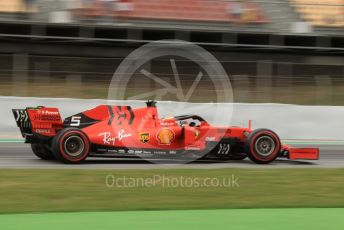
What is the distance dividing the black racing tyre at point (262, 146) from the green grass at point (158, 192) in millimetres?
1145

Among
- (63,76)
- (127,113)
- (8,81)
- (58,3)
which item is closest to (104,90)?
(63,76)

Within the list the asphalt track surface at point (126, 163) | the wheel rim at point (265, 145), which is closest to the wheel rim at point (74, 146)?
the asphalt track surface at point (126, 163)

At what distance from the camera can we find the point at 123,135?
10.2 meters

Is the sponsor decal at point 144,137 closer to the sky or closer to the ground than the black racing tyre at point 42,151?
closer to the sky

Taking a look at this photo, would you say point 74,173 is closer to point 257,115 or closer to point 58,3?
point 257,115

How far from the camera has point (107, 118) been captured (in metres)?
10.3

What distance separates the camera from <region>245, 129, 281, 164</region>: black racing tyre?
10500mm

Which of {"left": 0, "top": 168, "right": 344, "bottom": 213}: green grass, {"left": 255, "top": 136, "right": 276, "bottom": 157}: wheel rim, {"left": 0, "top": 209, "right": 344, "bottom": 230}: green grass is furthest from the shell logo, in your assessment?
{"left": 0, "top": 209, "right": 344, "bottom": 230}: green grass

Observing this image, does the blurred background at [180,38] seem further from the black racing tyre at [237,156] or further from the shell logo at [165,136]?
the shell logo at [165,136]

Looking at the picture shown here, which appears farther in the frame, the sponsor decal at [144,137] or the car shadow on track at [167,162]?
the car shadow on track at [167,162]

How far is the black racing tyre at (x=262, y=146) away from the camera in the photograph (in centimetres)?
1050

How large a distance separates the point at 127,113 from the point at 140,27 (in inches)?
379

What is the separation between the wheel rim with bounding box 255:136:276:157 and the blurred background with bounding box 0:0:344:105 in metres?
5.63

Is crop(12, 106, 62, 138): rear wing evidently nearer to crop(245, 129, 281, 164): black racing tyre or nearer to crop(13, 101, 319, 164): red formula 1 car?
crop(13, 101, 319, 164): red formula 1 car
